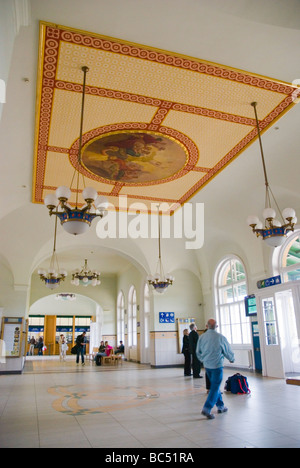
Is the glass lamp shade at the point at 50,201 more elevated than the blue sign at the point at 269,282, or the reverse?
the glass lamp shade at the point at 50,201

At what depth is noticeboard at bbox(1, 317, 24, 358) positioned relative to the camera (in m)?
12.0

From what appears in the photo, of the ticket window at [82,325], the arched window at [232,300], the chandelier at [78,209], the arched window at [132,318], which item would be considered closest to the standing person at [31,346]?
the ticket window at [82,325]

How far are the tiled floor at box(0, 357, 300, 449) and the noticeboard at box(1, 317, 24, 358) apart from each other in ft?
14.5

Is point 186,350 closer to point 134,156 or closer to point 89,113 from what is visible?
point 134,156

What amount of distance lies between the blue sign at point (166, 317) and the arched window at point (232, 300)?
1907mm

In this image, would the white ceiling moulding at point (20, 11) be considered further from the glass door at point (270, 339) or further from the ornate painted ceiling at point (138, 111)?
the glass door at point (270, 339)

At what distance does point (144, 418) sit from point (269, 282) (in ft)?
21.0

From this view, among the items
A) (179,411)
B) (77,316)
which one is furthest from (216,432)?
(77,316)

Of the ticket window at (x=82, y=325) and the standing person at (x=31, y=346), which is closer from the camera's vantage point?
the standing person at (x=31, y=346)

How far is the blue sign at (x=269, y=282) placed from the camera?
32.1ft

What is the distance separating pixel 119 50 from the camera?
4727mm

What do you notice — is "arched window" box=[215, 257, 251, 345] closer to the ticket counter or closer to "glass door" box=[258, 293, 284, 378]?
"glass door" box=[258, 293, 284, 378]

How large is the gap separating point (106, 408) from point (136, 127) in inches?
192

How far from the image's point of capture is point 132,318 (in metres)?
18.4
